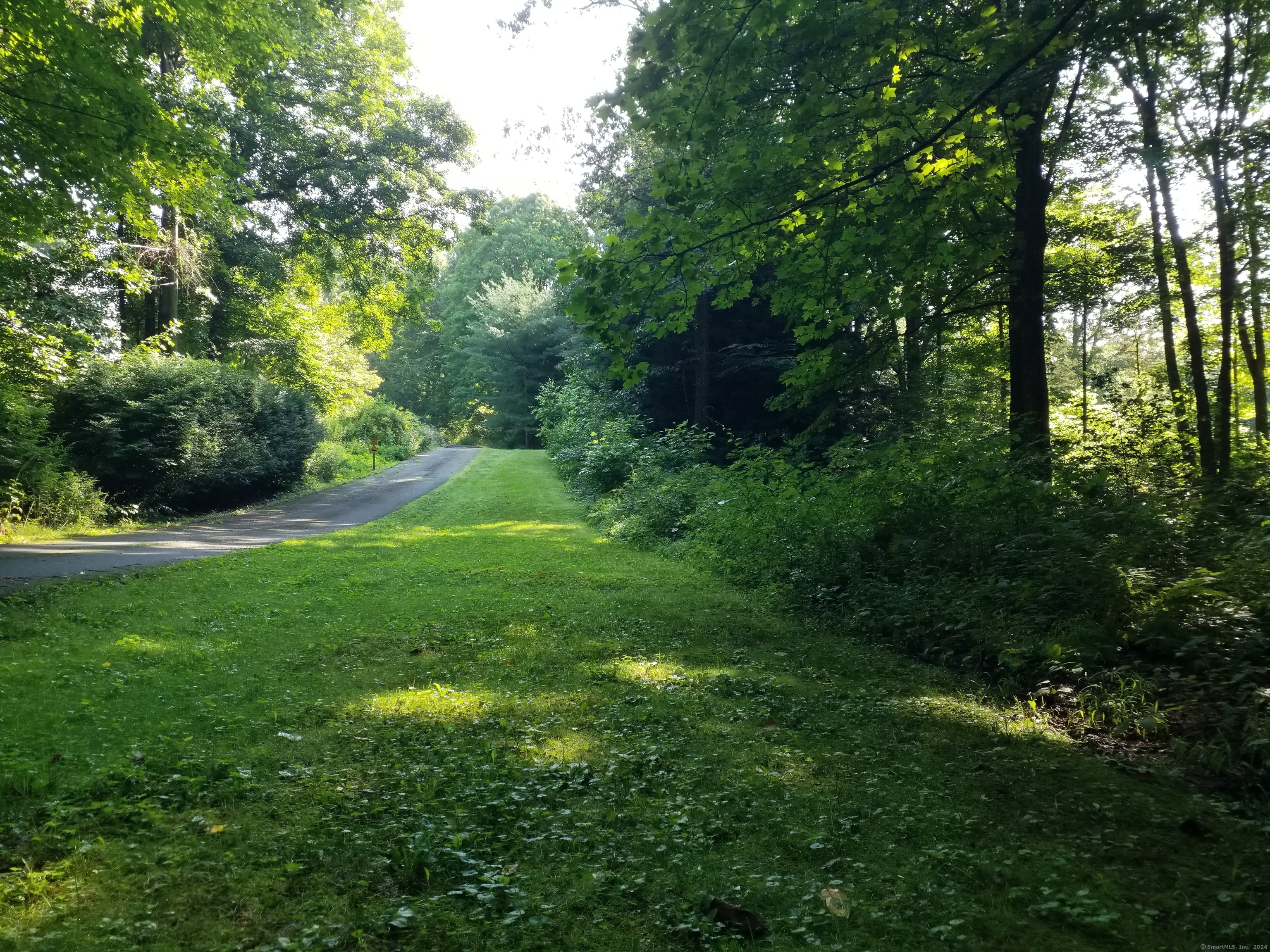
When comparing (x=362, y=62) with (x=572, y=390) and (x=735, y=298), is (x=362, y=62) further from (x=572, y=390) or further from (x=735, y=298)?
(x=735, y=298)

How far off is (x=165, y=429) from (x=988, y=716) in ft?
54.2

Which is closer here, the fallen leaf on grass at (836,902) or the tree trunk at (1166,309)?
the fallen leaf on grass at (836,902)

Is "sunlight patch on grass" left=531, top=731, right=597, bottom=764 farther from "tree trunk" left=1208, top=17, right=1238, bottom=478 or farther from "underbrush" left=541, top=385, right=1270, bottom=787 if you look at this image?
"tree trunk" left=1208, top=17, right=1238, bottom=478

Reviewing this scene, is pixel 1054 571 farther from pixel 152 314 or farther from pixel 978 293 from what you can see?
pixel 152 314

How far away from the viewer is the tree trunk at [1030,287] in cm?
935

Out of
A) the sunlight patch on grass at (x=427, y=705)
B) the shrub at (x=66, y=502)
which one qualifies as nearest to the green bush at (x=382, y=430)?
the shrub at (x=66, y=502)

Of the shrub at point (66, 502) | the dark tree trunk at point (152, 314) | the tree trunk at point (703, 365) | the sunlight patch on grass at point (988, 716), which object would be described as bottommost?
the sunlight patch on grass at point (988, 716)

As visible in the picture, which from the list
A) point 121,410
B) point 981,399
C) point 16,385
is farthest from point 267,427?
point 981,399

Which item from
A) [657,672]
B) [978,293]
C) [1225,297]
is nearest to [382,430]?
[978,293]

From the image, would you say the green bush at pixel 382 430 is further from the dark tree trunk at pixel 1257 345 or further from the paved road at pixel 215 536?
the dark tree trunk at pixel 1257 345

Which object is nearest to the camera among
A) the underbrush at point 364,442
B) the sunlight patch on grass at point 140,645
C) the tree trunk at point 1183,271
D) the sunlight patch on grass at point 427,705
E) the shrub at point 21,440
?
the sunlight patch on grass at point 427,705

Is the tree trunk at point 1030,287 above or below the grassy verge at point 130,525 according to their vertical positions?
above

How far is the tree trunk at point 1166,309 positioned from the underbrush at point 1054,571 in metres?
1.27

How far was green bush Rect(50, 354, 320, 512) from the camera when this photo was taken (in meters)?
14.8
